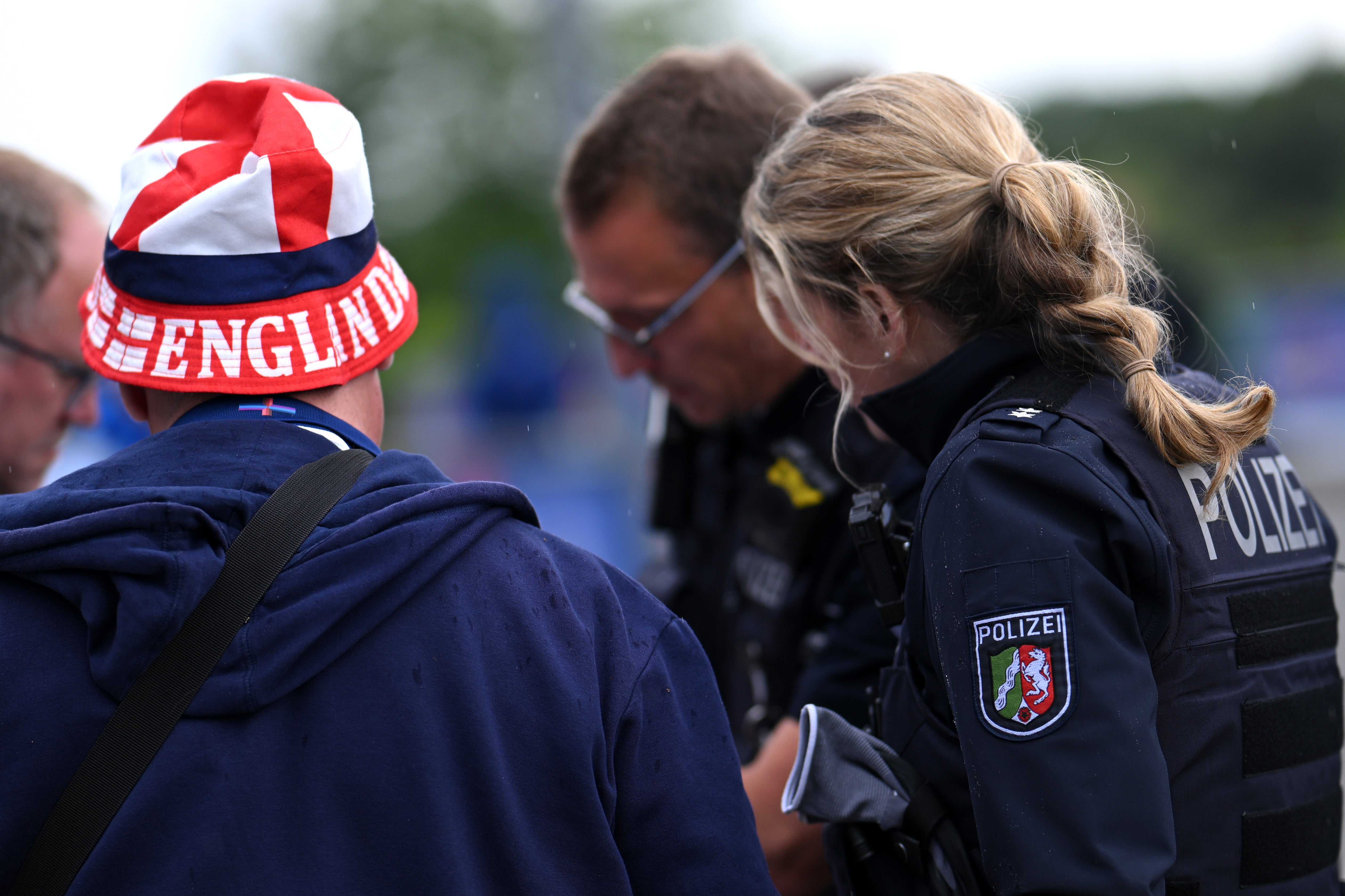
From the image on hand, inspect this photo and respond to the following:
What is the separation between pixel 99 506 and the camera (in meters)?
1.37

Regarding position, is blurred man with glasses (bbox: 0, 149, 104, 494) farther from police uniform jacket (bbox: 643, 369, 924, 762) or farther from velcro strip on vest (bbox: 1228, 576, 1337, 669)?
velcro strip on vest (bbox: 1228, 576, 1337, 669)

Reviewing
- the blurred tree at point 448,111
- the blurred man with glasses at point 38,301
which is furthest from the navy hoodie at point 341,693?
the blurred tree at point 448,111

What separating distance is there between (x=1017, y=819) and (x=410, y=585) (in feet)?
2.70

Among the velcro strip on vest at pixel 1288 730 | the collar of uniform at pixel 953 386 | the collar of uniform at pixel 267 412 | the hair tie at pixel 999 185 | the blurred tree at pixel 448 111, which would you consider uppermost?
the hair tie at pixel 999 185

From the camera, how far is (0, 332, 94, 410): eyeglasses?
271 cm

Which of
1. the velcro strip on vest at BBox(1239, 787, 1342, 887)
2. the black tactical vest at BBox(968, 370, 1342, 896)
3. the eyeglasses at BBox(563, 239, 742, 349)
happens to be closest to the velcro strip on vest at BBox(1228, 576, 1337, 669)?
the black tactical vest at BBox(968, 370, 1342, 896)

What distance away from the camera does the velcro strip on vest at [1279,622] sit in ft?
5.17

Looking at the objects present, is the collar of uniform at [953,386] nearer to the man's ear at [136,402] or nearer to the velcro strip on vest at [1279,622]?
the velcro strip on vest at [1279,622]

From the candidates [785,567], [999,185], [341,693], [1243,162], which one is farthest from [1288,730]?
[1243,162]

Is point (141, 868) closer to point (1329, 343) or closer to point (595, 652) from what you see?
point (595, 652)

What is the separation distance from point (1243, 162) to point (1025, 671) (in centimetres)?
3779

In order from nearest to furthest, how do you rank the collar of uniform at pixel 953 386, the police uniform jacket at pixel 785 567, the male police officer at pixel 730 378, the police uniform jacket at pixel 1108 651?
the police uniform jacket at pixel 1108 651
the collar of uniform at pixel 953 386
the police uniform jacket at pixel 785 567
the male police officer at pixel 730 378

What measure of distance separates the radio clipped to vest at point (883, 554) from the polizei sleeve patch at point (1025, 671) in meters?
0.33

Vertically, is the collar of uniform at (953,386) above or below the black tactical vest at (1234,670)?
above
